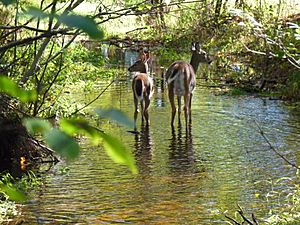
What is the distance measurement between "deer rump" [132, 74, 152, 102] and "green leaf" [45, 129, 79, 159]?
39.8 ft

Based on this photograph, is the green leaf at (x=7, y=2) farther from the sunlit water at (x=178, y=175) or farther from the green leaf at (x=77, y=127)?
the sunlit water at (x=178, y=175)

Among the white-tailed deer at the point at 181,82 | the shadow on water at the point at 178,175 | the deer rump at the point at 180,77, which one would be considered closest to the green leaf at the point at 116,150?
the shadow on water at the point at 178,175

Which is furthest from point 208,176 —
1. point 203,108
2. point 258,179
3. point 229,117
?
point 203,108

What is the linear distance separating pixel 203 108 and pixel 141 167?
17.8ft

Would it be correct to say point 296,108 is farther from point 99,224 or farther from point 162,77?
point 99,224

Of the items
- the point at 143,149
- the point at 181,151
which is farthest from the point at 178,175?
the point at 143,149

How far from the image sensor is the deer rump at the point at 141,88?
1316 cm

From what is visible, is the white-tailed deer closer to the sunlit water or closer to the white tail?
the sunlit water

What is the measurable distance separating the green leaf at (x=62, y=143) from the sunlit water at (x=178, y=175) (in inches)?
125

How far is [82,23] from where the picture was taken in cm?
101

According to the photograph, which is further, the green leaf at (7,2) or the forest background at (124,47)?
the forest background at (124,47)

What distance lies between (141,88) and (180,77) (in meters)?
0.96

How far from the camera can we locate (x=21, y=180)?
8.30 metres

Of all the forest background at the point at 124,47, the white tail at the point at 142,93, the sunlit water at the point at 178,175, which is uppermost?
the forest background at the point at 124,47
